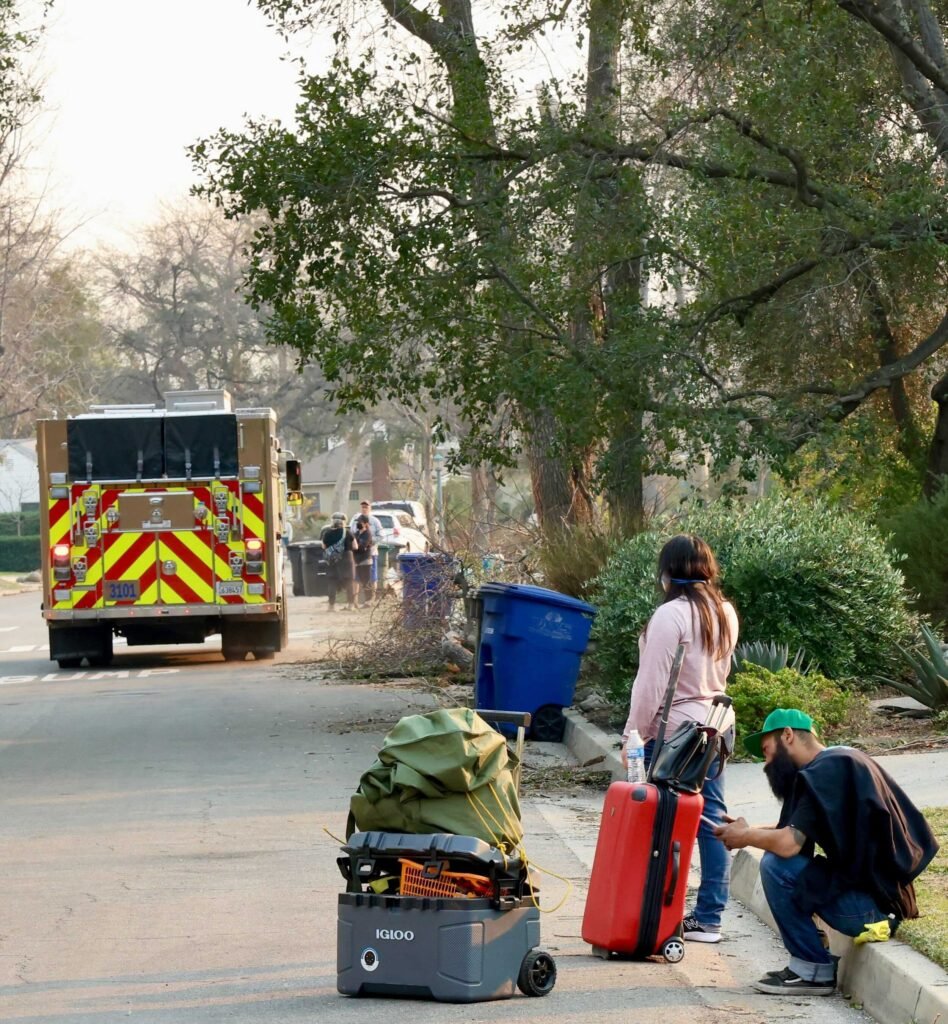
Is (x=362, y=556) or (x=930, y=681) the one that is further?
(x=362, y=556)

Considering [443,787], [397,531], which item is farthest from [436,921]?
[397,531]

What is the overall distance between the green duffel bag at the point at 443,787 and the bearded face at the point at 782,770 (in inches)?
36.1

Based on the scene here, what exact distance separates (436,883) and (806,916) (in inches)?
53.0

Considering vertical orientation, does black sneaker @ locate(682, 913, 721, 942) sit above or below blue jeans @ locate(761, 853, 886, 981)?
below

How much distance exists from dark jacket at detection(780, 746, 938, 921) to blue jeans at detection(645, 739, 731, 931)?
807 millimetres

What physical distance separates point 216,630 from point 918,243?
10.6m

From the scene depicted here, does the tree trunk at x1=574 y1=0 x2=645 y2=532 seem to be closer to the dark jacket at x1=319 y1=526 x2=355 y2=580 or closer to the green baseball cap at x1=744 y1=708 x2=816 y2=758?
the green baseball cap at x1=744 y1=708 x2=816 y2=758

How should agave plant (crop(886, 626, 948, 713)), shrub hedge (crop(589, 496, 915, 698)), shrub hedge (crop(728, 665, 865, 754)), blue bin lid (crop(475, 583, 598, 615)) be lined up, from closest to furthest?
shrub hedge (crop(728, 665, 865, 754)) < agave plant (crop(886, 626, 948, 713)) < shrub hedge (crop(589, 496, 915, 698)) < blue bin lid (crop(475, 583, 598, 615))

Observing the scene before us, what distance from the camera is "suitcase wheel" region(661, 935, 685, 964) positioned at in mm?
6141

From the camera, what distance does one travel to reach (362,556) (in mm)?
33656

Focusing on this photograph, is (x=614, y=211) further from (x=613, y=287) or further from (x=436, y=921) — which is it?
(x=436, y=921)

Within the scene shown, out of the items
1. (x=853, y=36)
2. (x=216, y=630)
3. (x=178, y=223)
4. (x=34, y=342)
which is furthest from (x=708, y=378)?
(x=178, y=223)

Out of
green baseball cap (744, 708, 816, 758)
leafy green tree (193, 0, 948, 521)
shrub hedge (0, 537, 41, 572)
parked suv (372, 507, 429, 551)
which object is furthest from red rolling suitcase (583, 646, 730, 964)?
shrub hedge (0, 537, 41, 572)

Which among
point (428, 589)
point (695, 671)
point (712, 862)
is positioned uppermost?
point (695, 671)
